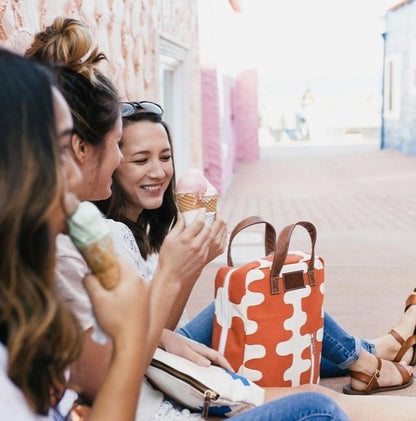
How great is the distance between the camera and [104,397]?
47.5 inches

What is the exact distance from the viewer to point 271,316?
2.43 m

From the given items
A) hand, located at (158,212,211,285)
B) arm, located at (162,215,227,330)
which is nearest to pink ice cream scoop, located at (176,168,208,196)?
arm, located at (162,215,227,330)

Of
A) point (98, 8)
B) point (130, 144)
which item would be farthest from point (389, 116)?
point (130, 144)

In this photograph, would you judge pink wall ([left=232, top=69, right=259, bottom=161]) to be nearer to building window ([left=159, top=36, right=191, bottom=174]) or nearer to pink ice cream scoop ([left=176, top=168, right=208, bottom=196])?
building window ([left=159, top=36, right=191, bottom=174])

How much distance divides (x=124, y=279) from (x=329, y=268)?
189 inches

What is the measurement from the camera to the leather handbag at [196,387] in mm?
1913

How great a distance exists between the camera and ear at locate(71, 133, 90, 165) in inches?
73.9

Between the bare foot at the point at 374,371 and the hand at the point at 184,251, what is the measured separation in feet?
4.26

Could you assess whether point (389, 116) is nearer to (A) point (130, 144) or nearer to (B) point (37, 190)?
(A) point (130, 144)

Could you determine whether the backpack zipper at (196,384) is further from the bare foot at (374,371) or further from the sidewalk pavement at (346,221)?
the sidewalk pavement at (346,221)

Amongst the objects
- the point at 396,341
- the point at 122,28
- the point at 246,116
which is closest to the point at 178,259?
the point at 396,341

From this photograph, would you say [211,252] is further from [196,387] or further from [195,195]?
[196,387]

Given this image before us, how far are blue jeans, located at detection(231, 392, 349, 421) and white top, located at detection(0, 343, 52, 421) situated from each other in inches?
25.5

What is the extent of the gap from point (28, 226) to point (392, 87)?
65.8 feet
